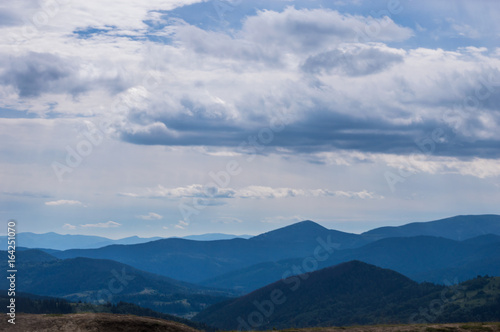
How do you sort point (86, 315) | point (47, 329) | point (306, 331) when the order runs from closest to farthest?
1. point (47, 329)
2. point (86, 315)
3. point (306, 331)

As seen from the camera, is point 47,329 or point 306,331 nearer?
point 47,329

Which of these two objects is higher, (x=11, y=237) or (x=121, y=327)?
(x=11, y=237)

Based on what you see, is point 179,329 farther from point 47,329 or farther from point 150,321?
point 47,329

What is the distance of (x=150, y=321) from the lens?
185 feet

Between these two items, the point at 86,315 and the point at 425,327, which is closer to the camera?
the point at 86,315

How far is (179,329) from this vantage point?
2216 inches

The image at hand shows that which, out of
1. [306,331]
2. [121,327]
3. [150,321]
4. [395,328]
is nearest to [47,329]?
[121,327]

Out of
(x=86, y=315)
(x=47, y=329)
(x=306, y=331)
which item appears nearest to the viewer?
(x=47, y=329)

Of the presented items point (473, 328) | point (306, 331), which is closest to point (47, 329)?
point (306, 331)

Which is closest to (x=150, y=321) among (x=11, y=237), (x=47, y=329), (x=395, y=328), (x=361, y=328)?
(x=47, y=329)

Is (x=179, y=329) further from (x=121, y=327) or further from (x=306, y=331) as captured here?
(x=306, y=331)

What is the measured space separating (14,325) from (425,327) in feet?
164

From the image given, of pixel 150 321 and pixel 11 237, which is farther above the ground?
pixel 11 237

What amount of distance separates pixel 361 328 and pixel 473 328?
46.0 feet
